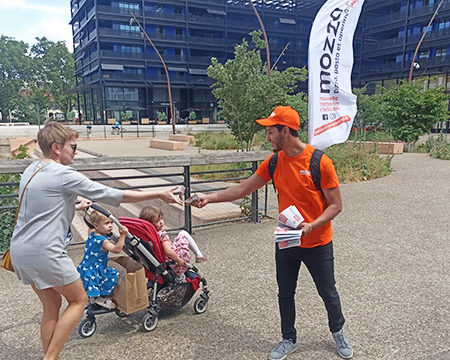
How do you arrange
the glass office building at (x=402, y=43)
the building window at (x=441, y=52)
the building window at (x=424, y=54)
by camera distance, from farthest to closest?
the building window at (x=424, y=54) → the building window at (x=441, y=52) → the glass office building at (x=402, y=43)

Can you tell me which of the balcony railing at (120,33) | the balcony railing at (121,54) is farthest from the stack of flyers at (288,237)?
the balcony railing at (120,33)

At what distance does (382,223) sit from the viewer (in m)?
6.72

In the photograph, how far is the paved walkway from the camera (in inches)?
121

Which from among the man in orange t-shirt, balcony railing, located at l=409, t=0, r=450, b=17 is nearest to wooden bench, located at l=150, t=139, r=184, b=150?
the man in orange t-shirt

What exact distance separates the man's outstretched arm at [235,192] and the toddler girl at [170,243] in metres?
0.42

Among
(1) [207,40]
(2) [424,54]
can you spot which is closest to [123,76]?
(1) [207,40]

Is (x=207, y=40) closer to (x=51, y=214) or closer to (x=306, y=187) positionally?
(x=306, y=187)

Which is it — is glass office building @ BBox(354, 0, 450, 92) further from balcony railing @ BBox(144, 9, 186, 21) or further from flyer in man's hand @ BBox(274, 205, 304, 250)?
flyer in man's hand @ BBox(274, 205, 304, 250)

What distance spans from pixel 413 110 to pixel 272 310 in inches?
735

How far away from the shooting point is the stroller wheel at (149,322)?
3.28m

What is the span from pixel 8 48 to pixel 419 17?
74707 millimetres

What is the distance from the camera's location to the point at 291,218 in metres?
2.60

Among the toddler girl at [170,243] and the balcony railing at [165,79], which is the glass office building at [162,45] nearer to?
the balcony railing at [165,79]

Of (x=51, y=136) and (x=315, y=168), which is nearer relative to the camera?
(x=51, y=136)
